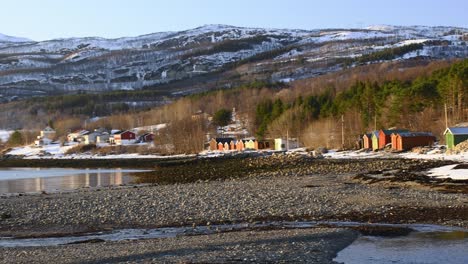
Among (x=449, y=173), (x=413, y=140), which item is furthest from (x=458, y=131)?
(x=449, y=173)

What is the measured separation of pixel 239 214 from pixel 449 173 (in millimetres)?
16925

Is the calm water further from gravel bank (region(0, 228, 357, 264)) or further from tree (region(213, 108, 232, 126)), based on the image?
tree (region(213, 108, 232, 126))

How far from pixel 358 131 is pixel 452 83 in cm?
1581

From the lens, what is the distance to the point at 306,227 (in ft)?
69.6

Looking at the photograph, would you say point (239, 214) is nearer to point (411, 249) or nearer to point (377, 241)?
point (377, 241)

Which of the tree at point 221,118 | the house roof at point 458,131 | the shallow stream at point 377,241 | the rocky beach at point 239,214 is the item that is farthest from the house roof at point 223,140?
the shallow stream at point 377,241

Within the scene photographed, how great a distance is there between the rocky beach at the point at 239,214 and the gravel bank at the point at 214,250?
0.03m

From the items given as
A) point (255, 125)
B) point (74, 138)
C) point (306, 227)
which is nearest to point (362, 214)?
point (306, 227)

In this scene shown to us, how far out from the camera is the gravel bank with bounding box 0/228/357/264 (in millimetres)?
16281

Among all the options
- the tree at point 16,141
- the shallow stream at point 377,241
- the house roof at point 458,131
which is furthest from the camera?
the tree at point 16,141

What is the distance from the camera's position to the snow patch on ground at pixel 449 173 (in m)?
34.3

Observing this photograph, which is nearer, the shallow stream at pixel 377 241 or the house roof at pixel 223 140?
the shallow stream at pixel 377 241

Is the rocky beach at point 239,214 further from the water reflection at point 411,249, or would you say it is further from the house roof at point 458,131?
the house roof at point 458,131

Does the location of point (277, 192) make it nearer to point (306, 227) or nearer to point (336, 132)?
point (306, 227)
